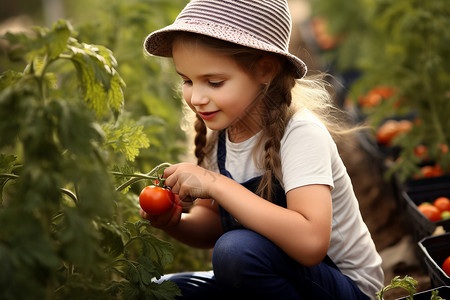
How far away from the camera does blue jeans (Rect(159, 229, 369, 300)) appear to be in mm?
1727

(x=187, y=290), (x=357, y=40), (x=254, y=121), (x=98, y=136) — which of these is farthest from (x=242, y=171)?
(x=357, y=40)

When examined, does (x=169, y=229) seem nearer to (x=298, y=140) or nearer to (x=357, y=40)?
(x=298, y=140)

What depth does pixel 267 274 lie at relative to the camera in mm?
1752

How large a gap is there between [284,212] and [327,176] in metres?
0.20

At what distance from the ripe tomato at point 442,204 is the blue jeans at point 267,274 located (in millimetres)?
1192

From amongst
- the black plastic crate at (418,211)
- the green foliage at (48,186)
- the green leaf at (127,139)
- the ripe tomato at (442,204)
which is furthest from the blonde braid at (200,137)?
the ripe tomato at (442,204)

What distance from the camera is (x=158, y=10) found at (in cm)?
412

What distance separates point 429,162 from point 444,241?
4.98 feet

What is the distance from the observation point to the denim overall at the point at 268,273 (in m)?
1.73

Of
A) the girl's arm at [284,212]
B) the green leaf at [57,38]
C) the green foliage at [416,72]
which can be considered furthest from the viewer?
the green foliage at [416,72]

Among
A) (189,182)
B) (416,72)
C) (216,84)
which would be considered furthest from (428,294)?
(416,72)

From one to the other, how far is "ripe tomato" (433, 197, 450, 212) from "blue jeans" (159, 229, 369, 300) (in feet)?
3.91

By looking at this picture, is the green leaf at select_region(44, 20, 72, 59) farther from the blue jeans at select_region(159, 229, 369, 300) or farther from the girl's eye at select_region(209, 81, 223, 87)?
the blue jeans at select_region(159, 229, 369, 300)

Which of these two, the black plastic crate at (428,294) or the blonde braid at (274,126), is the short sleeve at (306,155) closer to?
the blonde braid at (274,126)
